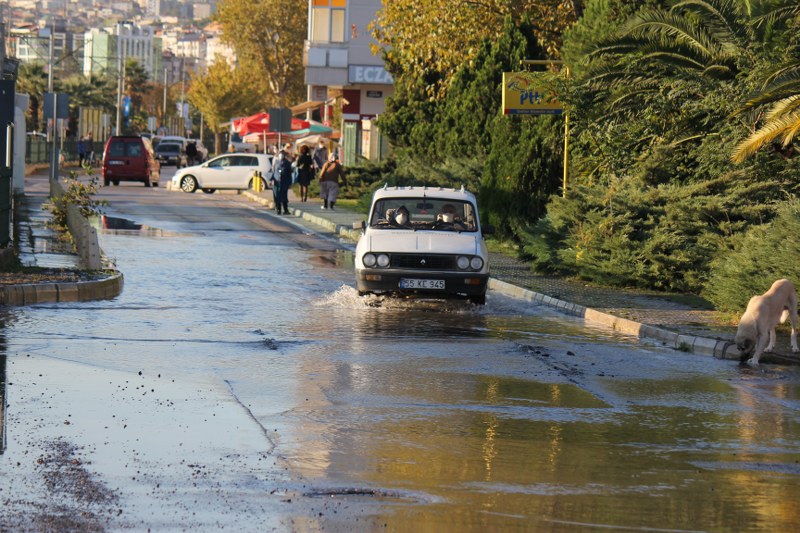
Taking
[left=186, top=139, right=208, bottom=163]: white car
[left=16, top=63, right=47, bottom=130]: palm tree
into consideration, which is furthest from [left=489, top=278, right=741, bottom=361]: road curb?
[left=16, top=63, right=47, bottom=130]: palm tree

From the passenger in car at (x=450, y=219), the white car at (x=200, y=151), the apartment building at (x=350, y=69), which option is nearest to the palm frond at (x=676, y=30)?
the passenger in car at (x=450, y=219)

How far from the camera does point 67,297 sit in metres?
17.2

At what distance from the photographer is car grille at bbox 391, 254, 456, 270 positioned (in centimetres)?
1739

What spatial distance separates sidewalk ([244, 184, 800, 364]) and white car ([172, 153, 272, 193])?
28.7 metres

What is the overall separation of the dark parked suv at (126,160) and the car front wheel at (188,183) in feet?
10.3

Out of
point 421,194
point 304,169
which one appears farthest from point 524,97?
point 304,169

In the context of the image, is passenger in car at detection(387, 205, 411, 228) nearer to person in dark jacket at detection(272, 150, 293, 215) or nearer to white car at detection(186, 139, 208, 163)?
person in dark jacket at detection(272, 150, 293, 215)

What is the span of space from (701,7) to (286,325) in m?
10.4

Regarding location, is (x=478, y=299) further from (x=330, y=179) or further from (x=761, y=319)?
(x=330, y=179)

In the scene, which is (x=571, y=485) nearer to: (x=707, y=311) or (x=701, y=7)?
(x=707, y=311)

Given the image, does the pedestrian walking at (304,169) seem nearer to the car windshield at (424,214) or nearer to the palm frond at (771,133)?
the car windshield at (424,214)

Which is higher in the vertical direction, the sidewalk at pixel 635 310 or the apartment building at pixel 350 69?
the apartment building at pixel 350 69

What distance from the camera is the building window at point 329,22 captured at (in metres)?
73.8

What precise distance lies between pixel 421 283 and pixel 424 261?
287 millimetres
